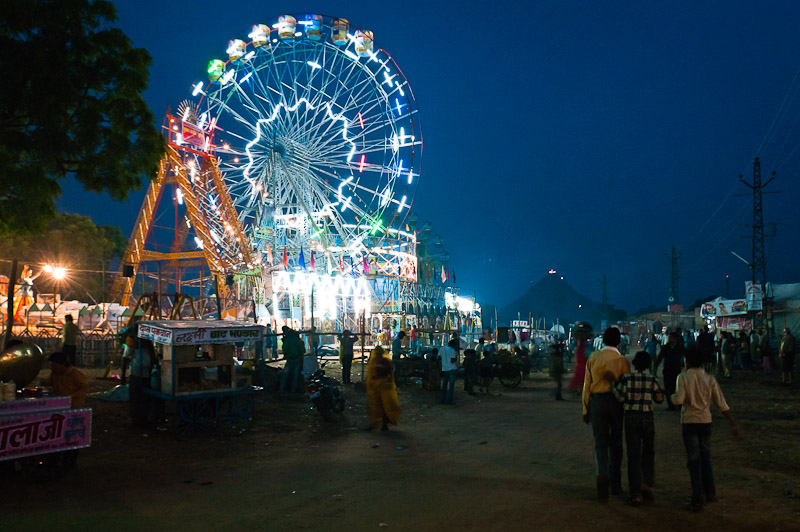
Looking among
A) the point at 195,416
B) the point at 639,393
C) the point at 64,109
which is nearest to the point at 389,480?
the point at 639,393

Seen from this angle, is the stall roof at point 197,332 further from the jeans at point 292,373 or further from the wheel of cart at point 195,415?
the jeans at point 292,373

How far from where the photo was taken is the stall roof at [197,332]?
10273mm

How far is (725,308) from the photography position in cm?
4131

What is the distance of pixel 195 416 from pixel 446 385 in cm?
691

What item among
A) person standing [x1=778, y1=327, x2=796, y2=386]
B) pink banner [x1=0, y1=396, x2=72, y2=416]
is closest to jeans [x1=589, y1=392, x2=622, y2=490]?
pink banner [x1=0, y1=396, x2=72, y2=416]

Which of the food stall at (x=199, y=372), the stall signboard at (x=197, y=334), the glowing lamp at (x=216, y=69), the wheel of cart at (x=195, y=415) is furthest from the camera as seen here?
the glowing lamp at (x=216, y=69)

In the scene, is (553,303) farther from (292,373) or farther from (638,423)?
(638,423)

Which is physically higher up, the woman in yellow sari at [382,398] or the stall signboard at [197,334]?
the stall signboard at [197,334]

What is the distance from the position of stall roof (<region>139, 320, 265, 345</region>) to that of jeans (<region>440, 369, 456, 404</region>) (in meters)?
5.74

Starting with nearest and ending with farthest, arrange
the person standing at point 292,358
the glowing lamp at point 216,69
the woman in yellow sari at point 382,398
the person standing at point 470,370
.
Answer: the woman in yellow sari at point 382,398, the person standing at point 292,358, the person standing at point 470,370, the glowing lamp at point 216,69

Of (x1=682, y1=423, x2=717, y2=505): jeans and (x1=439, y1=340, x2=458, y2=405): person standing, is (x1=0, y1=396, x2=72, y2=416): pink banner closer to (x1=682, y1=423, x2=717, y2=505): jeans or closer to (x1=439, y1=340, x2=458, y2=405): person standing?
(x1=682, y1=423, x2=717, y2=505): jeans

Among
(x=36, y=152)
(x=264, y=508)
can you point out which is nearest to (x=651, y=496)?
(x=264, y=508)

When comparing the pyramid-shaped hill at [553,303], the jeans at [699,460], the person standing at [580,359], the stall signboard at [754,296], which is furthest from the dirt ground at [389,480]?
the pyramid-shaped hill at [553,303]

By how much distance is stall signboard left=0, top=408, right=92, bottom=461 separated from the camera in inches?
271
